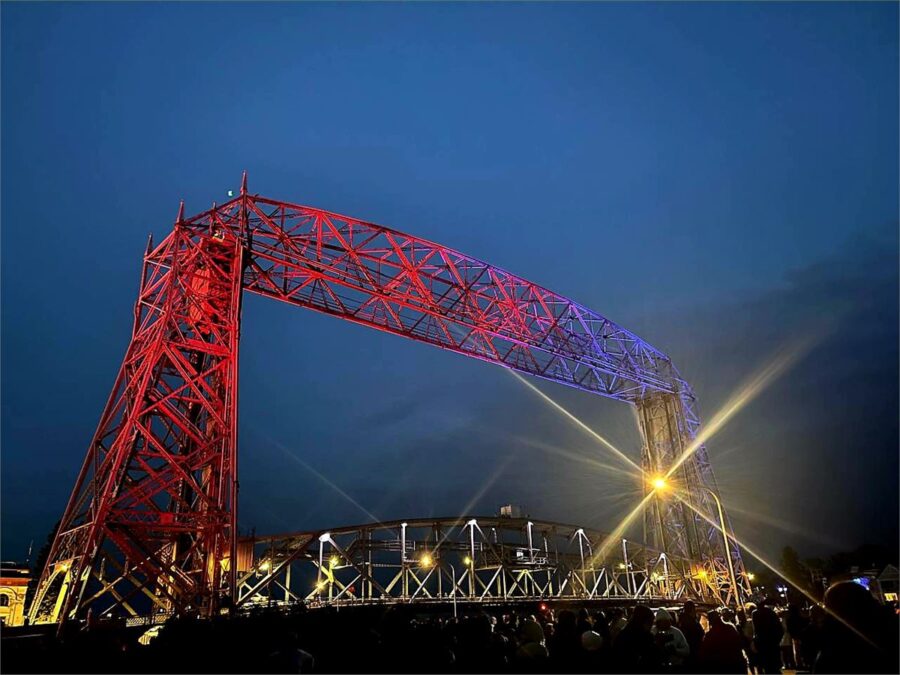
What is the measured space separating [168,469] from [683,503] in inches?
1124

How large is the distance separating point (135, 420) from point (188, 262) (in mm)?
6306

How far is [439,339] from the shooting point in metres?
27.8

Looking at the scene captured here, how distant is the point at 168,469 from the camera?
17.5 meters

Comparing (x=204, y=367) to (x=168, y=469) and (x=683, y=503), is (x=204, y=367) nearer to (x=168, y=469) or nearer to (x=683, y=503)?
(x=168, y=469)

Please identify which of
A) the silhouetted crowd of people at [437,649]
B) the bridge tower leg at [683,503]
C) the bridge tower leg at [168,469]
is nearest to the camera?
the silhouetted crowd of people at [437,649]

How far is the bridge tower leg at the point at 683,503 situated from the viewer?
1350 inches

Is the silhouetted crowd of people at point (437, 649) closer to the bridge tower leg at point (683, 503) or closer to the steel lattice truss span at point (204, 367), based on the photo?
the steel lattice truss span at point (204, 367)

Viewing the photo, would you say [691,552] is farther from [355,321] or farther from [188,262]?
[188,262]

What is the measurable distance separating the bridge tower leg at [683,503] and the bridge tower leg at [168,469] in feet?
86.5

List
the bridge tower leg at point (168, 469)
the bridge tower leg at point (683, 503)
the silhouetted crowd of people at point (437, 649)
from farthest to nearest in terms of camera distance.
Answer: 1. the bridge tower leg at point (683, 503)
2. the bridge tower leg at point (168, 469)
3. the silhouetted crowd of people at point (437, 649)

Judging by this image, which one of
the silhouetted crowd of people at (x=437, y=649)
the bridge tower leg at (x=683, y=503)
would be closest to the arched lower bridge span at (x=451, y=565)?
the bridge tower leg at (x=683, y=503)

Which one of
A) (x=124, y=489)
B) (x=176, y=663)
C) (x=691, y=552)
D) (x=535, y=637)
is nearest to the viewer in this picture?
(x=176, y=663)

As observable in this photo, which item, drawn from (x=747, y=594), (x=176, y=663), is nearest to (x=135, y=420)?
(x=176, y=663)

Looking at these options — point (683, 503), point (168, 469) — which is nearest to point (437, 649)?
point (168, 469)
